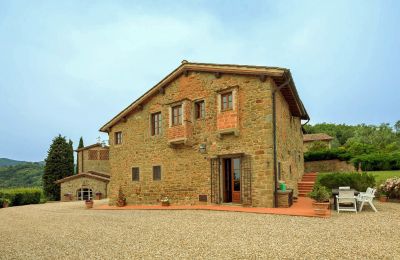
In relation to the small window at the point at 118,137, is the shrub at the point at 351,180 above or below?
below

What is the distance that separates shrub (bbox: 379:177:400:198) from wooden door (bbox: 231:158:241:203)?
6551 mm

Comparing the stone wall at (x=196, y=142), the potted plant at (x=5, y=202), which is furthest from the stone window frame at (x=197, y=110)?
the potted plant at (x=5, y=202)

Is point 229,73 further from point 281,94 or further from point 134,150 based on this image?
point 134,150

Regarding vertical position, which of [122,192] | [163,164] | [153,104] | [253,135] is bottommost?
[122,192]

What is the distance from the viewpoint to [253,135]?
42.1ft

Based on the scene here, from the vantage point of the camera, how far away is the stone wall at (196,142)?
497 inches

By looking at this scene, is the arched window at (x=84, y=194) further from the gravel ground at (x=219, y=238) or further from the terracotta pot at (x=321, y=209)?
the terracotta pot at (x=321, y=209)

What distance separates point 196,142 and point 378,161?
16342 millimetres

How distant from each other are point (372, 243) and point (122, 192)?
45.4 feet

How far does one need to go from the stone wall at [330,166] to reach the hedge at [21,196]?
23.5 m

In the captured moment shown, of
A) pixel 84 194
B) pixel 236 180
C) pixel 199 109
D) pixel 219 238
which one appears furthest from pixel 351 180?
pixel 84 194

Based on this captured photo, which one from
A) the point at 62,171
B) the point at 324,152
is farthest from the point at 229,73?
the point at 62,171

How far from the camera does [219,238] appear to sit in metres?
7.12

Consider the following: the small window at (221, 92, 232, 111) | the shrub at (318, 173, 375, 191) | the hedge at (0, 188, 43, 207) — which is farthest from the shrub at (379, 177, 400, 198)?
the hedge at (0, 188, 43, 207)
